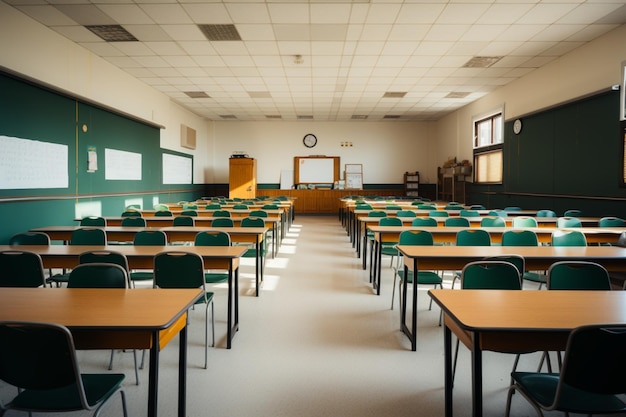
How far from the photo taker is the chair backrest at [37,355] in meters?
1.45

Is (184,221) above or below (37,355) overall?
above

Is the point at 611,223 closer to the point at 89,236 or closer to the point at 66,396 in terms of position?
the point at 66,396

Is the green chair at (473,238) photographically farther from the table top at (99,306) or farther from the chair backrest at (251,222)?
the table top at (99,306)

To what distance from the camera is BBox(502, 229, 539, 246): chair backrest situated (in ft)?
13.5

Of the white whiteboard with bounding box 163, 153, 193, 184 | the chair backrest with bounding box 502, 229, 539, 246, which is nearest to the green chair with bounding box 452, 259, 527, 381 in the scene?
the chair backrest with bounding box 502, 229, 539, 246

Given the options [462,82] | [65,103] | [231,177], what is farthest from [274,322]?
[231,177]

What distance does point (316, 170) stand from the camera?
15.8 m

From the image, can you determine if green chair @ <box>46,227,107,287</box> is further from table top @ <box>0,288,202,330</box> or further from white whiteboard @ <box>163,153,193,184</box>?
white whiteboard @ <box>163,153,193,184</box>

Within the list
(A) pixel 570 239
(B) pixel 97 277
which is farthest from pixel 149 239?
(A) pixel 570 239

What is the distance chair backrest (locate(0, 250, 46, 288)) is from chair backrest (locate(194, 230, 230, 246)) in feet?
4.64

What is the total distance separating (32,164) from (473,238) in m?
6.29

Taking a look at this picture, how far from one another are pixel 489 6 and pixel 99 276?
6065mm

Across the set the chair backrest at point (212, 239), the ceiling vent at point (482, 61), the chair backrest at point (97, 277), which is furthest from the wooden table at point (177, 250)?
the ceiling vent at point (482, 61)

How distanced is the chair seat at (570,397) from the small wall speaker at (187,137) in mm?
12443
